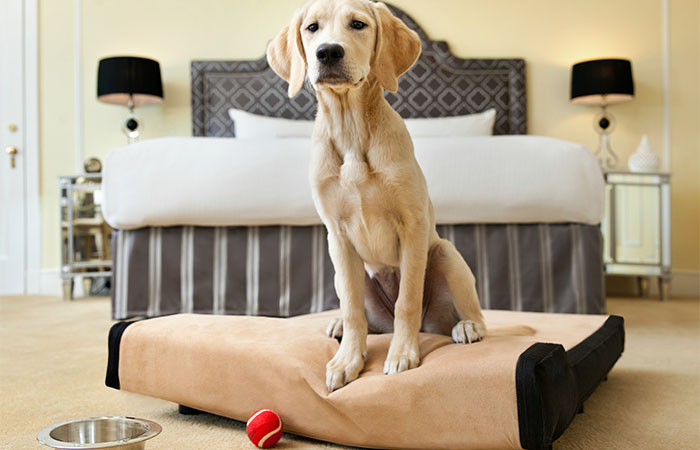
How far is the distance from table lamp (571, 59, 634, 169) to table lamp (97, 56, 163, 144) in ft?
9.47

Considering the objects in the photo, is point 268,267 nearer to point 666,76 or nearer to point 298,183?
point 298,183

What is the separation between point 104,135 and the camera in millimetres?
4668

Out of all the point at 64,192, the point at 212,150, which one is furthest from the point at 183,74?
the point at 212,150

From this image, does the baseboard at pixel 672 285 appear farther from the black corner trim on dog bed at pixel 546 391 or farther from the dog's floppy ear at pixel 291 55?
the dog's floppy ear at pixel 291 55

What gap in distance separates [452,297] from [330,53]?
613 mm

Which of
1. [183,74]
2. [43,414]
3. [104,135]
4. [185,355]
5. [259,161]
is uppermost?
[183,74]

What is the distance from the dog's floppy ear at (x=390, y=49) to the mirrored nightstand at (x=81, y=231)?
306 cm

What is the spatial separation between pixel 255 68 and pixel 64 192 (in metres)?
1.62

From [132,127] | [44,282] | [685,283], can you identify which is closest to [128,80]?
[132,127]

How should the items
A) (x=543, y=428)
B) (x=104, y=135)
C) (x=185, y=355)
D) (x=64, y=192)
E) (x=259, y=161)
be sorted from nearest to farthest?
1. (x=543, y=428)
2. (x=185, y=355)
3. (x=259, y=161)
4. (x=64, y=192)
5. (x=104, y=135)

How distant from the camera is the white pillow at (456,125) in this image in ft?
13.7

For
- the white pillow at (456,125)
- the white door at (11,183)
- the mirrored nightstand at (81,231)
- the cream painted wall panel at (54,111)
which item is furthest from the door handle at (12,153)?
the white pillow at (456,125)

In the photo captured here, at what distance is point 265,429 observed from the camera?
117cm

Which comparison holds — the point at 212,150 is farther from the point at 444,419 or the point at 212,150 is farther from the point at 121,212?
the point at 444,419
